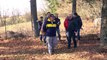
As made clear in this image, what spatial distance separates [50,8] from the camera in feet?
108

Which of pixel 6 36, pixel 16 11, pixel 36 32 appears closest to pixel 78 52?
pixel 36 32

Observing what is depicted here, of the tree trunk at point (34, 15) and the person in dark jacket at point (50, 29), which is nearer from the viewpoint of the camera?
the person in dark jacket at point (50, 29)

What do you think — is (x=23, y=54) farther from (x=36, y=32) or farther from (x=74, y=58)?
(x=36, y=32)

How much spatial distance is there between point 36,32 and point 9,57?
22.0 feet

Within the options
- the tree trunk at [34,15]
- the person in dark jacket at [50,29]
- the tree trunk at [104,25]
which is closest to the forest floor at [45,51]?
the tree trunk at [104,25]

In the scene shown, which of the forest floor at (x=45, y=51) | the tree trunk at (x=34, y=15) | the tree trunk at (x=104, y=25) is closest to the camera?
the forest floor at (x=45, y=51)

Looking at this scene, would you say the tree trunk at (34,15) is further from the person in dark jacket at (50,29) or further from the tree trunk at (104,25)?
the tree trunk at (104,25)

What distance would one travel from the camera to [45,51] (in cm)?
1631

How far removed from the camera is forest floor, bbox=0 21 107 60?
14.6 m

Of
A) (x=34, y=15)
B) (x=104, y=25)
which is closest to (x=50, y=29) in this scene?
(x=104, y=25)

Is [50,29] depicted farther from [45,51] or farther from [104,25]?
[104,25]

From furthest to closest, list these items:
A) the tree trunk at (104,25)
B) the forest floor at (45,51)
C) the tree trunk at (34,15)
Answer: the tree trunk at (34,15), the tree trunk at (104,25), the forest floor at (45,51)

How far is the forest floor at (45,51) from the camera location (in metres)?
14.6

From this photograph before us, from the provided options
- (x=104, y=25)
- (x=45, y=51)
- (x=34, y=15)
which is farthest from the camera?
(x=34, y=15)
